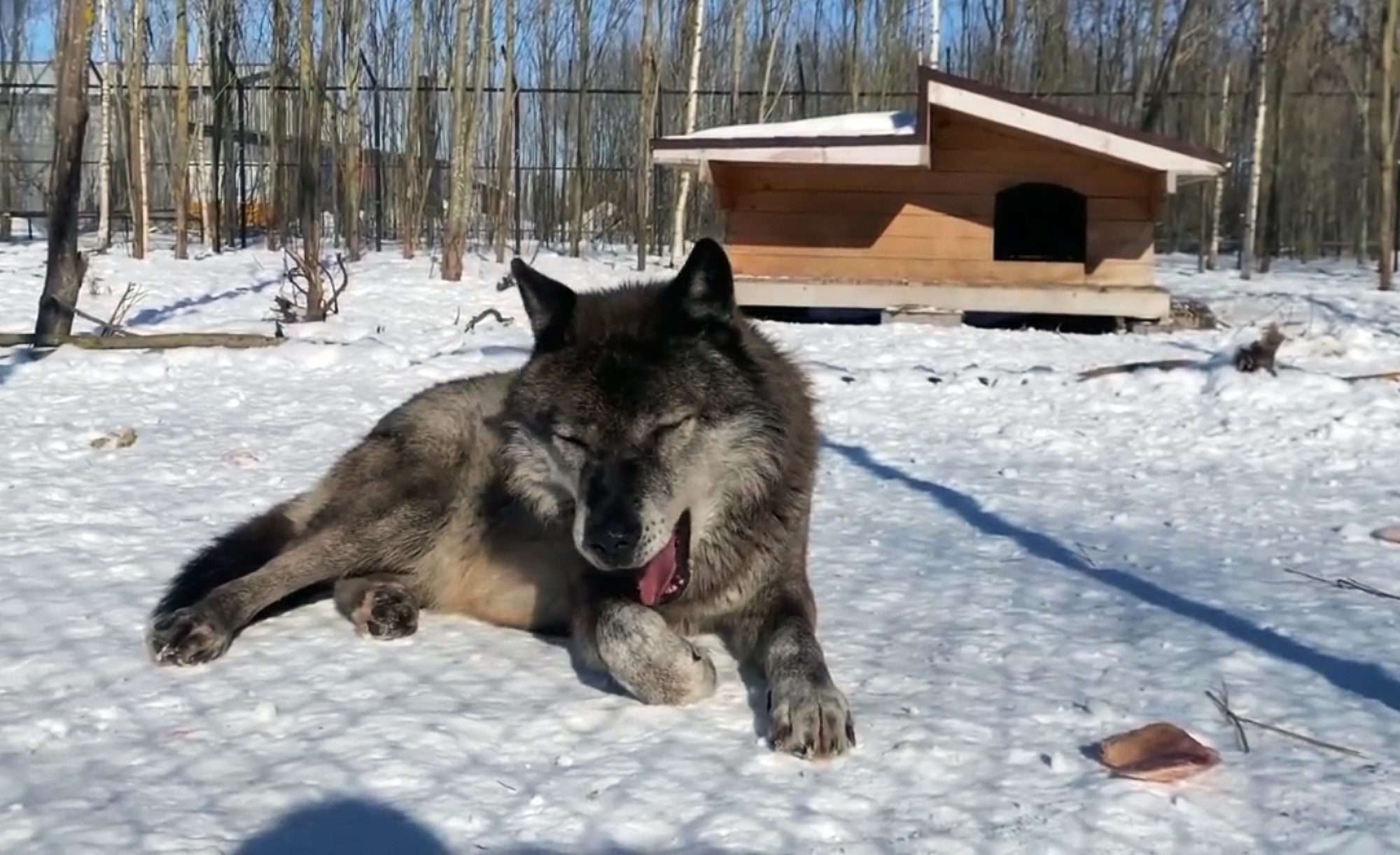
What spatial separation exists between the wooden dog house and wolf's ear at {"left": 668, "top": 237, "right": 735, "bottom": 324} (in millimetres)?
8494

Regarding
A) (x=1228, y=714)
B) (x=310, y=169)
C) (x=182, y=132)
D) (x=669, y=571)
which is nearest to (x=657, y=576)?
(x=669, y=571)

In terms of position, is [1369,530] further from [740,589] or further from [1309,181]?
[1309,181]

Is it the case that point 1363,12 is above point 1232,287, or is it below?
above

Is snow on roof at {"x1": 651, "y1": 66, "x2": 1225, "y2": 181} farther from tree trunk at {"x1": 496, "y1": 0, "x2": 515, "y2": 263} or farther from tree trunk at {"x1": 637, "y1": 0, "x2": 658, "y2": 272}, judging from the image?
tree trunk at {"x1": 496, "y1": 0, "x2": 515, "y2": 263}

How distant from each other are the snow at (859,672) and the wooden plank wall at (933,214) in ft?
17.9

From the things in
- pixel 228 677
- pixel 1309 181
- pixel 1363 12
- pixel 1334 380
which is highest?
pixel 1363 12

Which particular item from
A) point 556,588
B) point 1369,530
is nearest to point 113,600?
point 556,588

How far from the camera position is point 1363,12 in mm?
23000

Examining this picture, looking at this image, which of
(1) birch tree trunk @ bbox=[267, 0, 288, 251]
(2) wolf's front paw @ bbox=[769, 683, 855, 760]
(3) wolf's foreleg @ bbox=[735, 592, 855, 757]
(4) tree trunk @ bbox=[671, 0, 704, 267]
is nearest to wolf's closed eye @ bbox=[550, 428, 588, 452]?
(3) wolf's foreleg @ bbox=[735, 592, 855, 757]

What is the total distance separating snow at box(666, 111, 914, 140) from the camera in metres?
11.8

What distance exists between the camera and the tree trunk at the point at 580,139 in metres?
21.1

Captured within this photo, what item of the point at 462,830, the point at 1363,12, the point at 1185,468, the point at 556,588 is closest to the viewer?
the point at 462,830

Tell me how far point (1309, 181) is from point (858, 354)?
2322cm

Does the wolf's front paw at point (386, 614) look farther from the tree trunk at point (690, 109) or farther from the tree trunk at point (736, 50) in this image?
the tree trunk at point (736, 50)
